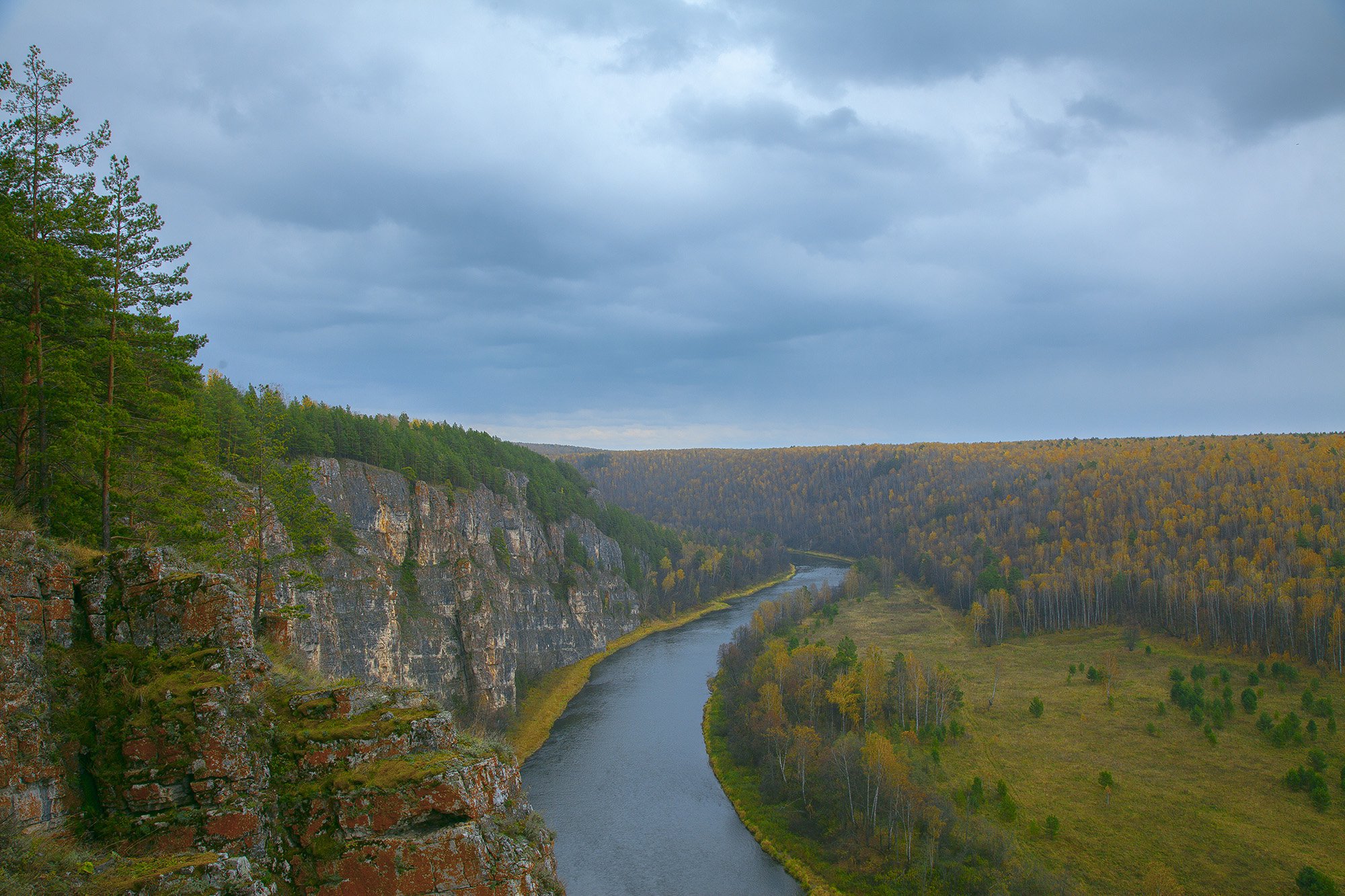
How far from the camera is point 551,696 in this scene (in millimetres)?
63812

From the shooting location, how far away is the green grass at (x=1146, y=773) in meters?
33.8

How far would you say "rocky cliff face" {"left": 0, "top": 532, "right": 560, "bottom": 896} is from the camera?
10.5 metres

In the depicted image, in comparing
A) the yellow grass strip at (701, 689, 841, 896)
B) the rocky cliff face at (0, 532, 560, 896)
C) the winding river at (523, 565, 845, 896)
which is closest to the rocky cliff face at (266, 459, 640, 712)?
the winding river at (523, 565, 845, 896)

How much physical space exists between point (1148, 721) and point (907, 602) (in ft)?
173

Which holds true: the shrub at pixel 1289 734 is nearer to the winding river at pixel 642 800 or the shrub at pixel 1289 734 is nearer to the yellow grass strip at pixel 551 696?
the winding river at pixel 642 800

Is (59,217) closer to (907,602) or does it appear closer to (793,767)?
(793,767)

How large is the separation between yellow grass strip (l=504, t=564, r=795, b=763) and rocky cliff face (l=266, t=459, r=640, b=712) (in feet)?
4.54

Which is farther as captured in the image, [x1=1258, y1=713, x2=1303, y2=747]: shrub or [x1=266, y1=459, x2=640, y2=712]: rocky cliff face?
[x1=1258, y1=713, x2=1303, y2=747]: shrub

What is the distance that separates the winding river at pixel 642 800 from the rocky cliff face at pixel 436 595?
25.4ft

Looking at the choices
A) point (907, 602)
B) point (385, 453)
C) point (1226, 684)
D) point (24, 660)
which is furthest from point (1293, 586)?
point (24, 660)

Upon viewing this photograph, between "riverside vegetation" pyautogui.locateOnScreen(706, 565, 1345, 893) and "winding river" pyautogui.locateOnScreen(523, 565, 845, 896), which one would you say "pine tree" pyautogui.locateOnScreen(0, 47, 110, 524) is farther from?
"riverside vegetation" pyautogui.locateOnScreen(706, 565, 1345, 893)

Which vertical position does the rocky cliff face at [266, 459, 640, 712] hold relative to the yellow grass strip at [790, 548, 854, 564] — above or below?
above

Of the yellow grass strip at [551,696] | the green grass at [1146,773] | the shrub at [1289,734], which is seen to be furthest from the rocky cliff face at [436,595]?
the shrub at [1289,734]

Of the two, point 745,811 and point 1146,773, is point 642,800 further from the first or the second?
point 1146,773
